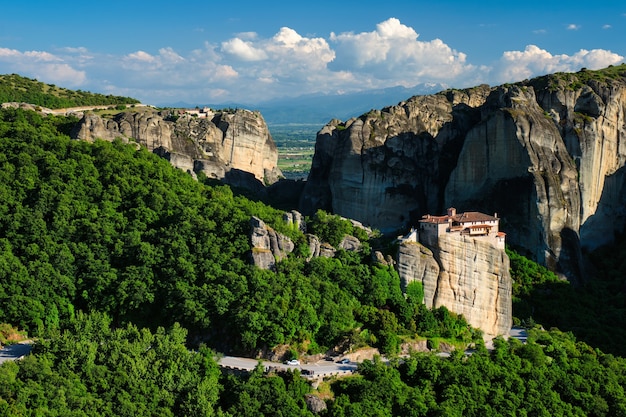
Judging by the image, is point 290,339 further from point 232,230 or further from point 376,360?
point 232,230

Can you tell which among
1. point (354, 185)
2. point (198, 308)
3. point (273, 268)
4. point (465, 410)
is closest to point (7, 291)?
point (198, 308)

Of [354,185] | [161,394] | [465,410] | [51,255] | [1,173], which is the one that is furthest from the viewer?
[354,185]

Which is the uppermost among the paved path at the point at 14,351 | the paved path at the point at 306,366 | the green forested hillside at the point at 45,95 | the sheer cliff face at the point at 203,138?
the green forested hillside at the point at 45,95

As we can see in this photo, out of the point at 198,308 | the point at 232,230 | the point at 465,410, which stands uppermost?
the point at 232,230

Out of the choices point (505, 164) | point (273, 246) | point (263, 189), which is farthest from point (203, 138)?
point (505, 164)

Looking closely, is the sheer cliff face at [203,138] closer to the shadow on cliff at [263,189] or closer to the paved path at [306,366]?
the shadow on cliff at [263,189]

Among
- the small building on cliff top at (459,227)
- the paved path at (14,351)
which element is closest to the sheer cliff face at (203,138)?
the small building on cliff top at (459,227)

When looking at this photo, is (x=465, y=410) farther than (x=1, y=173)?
No

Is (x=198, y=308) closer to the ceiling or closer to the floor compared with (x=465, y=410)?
closer to the ceiling
